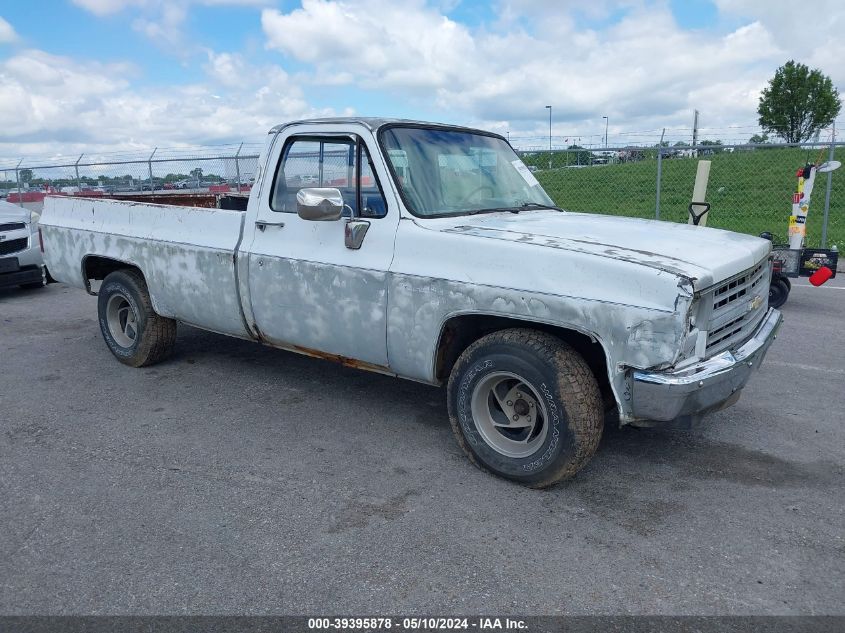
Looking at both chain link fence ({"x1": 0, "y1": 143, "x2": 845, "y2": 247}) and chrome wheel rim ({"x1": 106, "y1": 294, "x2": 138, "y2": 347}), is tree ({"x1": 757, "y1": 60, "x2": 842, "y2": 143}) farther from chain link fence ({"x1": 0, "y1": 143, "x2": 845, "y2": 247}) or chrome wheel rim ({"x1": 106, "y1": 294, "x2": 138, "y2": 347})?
chrome wheel rim ({"x1": 106, "y1": 294, "x2": 138, "y2": 347})

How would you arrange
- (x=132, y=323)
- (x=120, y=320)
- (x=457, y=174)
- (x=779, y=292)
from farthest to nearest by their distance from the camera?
1. (x=779, y=292)
2. (x=120, y=320)
3. (x=132, y=323)
4. (x=457, y=174)

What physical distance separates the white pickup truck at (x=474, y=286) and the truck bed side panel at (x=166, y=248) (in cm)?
2

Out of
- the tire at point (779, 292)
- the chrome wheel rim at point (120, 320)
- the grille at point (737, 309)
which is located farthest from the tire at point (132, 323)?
the tire at point (779, 292)

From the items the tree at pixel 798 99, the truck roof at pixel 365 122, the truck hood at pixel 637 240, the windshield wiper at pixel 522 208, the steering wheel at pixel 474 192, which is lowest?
the truck hood at pixel 637 240

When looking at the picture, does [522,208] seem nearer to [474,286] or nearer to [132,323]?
[474,286]

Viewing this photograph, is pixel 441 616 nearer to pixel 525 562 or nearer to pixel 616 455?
pixel 525 562

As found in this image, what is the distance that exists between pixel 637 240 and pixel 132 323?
13.9ft

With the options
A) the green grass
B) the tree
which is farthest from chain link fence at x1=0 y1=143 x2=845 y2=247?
the tree

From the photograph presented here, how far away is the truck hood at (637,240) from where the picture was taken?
325cm

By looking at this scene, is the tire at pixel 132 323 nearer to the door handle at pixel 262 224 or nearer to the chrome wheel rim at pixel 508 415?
the door handle at pixel 262 224

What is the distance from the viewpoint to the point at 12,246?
30.3 ft

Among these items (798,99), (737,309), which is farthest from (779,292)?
(798,99)

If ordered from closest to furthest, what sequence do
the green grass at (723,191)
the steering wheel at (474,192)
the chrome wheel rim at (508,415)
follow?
the chrome wheel rim at (508,415)
the steering wheel at (474,192)
the green grass at (723,191)

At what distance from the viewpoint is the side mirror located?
12.7 feet
